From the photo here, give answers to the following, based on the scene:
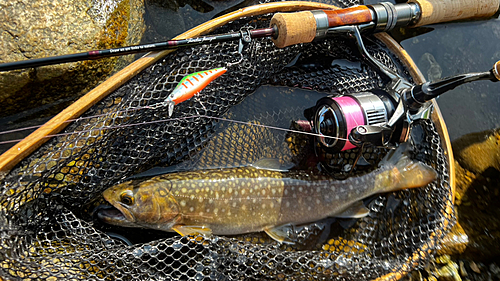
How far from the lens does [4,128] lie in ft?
9.15

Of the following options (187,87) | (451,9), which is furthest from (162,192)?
(451,9)

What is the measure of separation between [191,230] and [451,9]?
305 centimetres

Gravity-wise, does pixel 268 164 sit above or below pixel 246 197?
above

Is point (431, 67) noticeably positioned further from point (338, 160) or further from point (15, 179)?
point (15, 179)

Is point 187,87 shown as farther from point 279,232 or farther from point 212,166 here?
point 279,232

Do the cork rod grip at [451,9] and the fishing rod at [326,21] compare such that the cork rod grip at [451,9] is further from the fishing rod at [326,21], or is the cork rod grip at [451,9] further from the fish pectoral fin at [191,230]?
the fish pectoral fin at [191,230]

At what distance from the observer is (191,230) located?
2.69 meters

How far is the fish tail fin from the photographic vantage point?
9.30 ft

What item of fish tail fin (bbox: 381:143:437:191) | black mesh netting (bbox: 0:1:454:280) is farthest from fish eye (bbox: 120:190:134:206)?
fish tail fin (bbox: 381:143:437:191)

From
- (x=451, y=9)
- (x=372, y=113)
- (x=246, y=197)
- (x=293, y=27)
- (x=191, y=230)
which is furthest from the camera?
(x=451, y=9)

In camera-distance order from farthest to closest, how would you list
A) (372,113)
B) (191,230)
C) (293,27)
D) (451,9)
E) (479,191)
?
(479,191), (451,9), (191,230), (372,113), (293,27)

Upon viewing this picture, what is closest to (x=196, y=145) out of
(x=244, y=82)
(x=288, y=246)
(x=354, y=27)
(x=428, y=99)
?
(x=244, y=82)

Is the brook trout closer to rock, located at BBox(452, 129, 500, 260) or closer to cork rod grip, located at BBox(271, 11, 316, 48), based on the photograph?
rock, located at BBox(452, 129, 500, 260)

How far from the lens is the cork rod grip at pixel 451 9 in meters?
2.87
